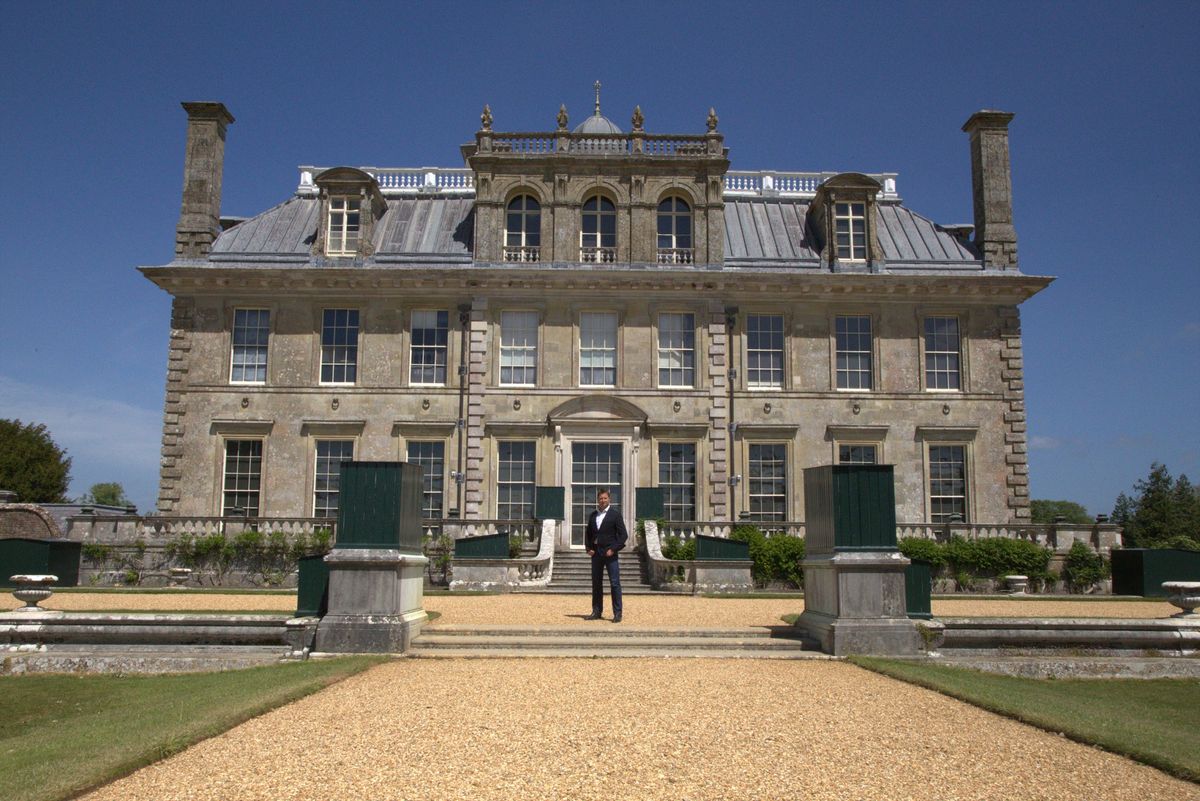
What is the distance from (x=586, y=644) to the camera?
472 inches

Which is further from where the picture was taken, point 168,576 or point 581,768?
point 168,576

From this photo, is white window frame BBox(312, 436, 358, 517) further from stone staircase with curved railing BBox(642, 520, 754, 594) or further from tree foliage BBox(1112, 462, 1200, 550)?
tree foliage BBox(1112, 462, 1200, 550)

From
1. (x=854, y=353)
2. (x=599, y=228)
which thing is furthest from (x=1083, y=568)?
(x=599, y=228)

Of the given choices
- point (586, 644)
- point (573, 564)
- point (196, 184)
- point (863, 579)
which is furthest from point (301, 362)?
point (863, 579)

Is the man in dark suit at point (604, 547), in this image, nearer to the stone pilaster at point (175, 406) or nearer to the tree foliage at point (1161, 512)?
the stone pilaster at point (175, 406)

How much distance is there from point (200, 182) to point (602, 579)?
69.6 ft

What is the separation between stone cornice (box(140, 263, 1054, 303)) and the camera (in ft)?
91.6

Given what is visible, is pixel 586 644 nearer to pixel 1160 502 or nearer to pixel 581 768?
pixel 581 768

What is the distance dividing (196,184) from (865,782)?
92.0 feet

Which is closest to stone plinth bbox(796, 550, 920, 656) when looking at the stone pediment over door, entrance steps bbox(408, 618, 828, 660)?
entrance steps bbox(408, 618, 828, 660)

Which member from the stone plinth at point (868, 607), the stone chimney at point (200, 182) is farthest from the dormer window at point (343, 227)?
the stone plinth at point (868, 607)

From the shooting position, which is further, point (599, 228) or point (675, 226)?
point (675, 226)

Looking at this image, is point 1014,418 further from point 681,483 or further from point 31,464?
point 31,464

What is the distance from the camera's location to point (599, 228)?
2925 cm
